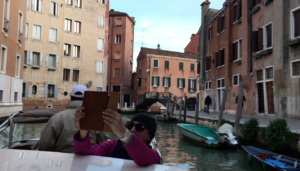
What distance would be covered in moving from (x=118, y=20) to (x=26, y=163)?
40844 mm

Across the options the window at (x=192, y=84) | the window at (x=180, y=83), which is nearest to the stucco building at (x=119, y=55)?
the window at (x=180, y=83)

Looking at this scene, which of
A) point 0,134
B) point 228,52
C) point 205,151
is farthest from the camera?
point 228,52

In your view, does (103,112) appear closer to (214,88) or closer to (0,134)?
(0,134)

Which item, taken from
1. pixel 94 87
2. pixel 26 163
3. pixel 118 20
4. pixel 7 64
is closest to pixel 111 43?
pixel 118 20

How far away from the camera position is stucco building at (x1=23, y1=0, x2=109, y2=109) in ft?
85.1

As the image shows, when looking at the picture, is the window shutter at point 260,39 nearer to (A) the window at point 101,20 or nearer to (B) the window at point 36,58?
(A) the window at point 101,20

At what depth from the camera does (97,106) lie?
5.08 feet

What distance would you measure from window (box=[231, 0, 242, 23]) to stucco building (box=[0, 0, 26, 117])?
46.2 feet

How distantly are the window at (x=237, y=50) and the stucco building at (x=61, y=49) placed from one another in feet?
51.8

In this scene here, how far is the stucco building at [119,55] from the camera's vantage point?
132 feet

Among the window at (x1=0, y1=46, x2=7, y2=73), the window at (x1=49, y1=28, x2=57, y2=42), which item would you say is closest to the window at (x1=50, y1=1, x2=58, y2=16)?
the window at (x1=49, y1=28, x2=57, y2=42)

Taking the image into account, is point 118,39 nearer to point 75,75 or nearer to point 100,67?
point 100,67

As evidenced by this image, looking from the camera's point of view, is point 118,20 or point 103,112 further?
point 118,20

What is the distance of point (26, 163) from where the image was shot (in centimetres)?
157
